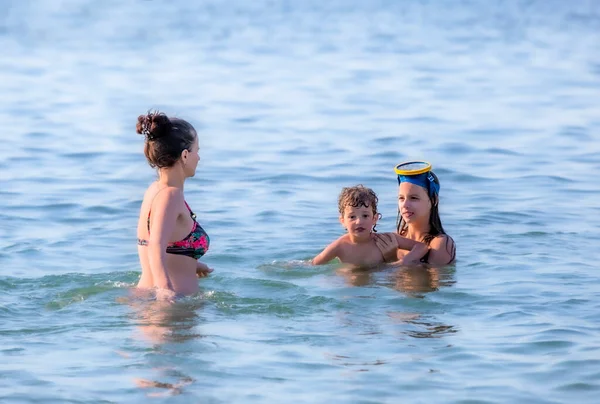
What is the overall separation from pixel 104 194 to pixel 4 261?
3102 millimetres

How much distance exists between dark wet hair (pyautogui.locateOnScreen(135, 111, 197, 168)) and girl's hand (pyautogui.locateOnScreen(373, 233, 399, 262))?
2.28 metres

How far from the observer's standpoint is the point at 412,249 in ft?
32.3

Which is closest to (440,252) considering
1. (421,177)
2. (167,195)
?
(421,177)

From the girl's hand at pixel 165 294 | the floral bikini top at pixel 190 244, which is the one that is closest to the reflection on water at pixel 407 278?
the floral bikini top at pixel 190 244

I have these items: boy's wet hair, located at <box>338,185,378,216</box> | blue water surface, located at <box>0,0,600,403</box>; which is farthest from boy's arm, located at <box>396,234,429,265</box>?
boy's wet hair, located at <box>338,185,378,216</box>

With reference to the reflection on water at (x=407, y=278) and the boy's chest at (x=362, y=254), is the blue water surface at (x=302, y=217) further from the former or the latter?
the boy's chest at (x=362, y=254)

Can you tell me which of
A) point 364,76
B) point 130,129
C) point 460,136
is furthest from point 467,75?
point 130,129

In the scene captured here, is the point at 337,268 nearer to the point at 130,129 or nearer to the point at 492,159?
the point at 492,159

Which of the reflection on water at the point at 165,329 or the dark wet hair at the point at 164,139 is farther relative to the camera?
the dark wet hair at the point at 164,139

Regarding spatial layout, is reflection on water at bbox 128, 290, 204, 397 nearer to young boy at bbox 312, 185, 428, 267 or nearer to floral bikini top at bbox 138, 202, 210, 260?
floral bikini top at bbox 138, 202, 210, 260

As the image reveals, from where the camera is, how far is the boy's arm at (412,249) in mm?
9773

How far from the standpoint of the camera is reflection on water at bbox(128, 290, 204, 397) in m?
7.04

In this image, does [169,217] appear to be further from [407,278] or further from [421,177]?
[421,177]

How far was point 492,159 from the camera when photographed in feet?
51.2
